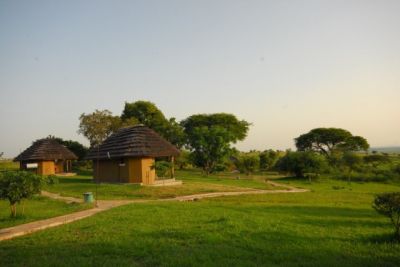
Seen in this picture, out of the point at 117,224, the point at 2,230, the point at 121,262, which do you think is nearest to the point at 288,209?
the point at 117,224

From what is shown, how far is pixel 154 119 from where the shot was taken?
5047 centimetres

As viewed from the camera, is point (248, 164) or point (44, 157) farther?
point (248, 164)

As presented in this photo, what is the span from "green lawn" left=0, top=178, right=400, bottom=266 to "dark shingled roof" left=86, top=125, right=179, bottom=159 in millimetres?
13312

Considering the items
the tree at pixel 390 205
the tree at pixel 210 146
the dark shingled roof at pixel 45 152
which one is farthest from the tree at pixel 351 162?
the tree at pixel 390 205

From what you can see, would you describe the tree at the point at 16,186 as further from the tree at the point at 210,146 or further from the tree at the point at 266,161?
the tree at the point at 266,161

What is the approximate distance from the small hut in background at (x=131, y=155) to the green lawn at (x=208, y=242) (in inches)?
523

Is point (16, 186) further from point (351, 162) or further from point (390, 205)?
point (351, 162)

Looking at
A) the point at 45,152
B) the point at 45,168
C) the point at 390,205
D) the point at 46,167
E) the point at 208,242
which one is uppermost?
the point at 45,152

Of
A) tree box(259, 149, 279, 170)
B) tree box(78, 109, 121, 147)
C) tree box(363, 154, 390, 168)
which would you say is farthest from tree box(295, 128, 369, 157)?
tree box(78, 109, 121, 147)

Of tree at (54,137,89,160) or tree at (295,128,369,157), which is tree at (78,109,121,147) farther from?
tree at (295,128,369,157)

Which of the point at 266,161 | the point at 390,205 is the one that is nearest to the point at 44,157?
the point at 266,161

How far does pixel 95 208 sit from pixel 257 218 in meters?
7.73

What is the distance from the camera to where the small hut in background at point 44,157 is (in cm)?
3647

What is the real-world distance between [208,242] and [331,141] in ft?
172
